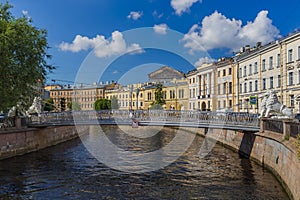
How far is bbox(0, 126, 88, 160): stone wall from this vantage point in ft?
69.6

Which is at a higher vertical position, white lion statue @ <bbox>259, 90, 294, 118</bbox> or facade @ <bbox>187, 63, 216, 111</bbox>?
facade @ <bbox>187, 63, 216, 111</bbox>

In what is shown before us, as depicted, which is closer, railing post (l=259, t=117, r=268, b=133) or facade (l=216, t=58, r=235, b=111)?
railing post (l=259, t=117, r=268, b=133)

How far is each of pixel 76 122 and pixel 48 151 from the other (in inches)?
129

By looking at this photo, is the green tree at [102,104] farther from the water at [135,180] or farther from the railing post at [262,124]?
the railing post at [262,124]

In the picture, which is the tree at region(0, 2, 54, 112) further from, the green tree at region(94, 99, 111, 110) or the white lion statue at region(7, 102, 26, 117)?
the green tree at region(94, 99, 111, 110)

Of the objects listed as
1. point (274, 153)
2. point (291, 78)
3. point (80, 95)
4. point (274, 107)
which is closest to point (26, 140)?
point (274, 153)

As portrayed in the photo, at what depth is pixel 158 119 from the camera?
77.9 ft

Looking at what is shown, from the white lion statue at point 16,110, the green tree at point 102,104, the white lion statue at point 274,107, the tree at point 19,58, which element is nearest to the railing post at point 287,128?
the white lion statue at point 274,107

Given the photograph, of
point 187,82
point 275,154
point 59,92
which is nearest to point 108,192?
point 275,154

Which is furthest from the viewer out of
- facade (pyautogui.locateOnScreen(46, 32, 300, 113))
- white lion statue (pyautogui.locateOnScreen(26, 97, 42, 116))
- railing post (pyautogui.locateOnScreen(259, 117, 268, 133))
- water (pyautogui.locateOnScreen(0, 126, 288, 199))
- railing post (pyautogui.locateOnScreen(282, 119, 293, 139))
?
facade (pyautogui.locateOnScreen(46, 32, 300, 113))

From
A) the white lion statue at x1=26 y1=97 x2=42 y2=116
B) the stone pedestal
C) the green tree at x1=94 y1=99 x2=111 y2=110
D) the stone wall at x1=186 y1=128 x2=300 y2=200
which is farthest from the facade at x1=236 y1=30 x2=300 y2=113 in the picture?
the green tree at x1=94 y1=99 x2=111 y2=110

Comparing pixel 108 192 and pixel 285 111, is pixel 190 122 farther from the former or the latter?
pixel 108 192

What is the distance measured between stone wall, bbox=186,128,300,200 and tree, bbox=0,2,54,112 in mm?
15646

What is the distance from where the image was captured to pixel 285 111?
18719 millimetres
